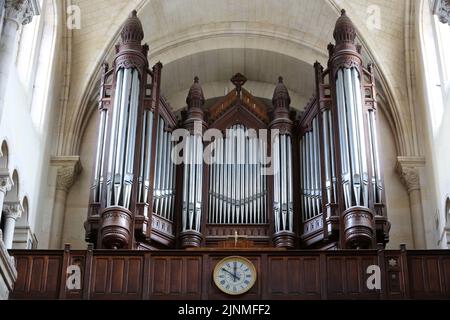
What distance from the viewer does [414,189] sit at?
20953 millimetres

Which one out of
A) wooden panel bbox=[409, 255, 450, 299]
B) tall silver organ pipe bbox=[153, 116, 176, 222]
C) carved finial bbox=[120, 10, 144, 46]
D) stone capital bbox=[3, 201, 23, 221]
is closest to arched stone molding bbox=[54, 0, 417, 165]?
carved finial bbox=[120, 10, 144, 46]

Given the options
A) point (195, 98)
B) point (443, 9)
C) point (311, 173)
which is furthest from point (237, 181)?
point (443, 9)

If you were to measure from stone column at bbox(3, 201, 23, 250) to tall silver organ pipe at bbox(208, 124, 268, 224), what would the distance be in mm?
4487

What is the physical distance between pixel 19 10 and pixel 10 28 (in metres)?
0.44

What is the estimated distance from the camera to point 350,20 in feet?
70.3

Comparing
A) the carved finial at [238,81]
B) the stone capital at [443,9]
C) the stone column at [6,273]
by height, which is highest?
the carved finial at [238,81]

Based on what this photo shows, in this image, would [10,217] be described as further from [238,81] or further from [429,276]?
[429,276]

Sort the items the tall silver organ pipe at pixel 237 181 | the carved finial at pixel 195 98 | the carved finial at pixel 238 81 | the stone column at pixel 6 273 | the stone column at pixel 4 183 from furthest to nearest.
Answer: the carved finial at pixel 238 81 → the carved finial at pixel 195 98 → the tall silver organ pipe at pixel 237 181 → the stone column at pixel 4 183 → the stone column at pixel 6 273

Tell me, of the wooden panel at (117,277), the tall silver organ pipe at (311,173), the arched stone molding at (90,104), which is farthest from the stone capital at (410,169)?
the wooden panel at (117,277)

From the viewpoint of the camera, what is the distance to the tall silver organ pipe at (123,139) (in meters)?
18.4

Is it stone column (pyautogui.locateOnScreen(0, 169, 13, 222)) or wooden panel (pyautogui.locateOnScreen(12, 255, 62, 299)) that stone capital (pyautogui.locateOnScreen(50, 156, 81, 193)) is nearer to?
stone column (pyautogui.locateOnScreen(0, 169, 13, 222))

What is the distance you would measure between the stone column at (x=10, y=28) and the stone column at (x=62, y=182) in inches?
208

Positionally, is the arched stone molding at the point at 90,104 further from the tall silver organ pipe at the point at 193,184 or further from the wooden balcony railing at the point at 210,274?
the wooden balcony railing at the point at 210,274

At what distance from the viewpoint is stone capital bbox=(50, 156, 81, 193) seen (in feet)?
69.2
